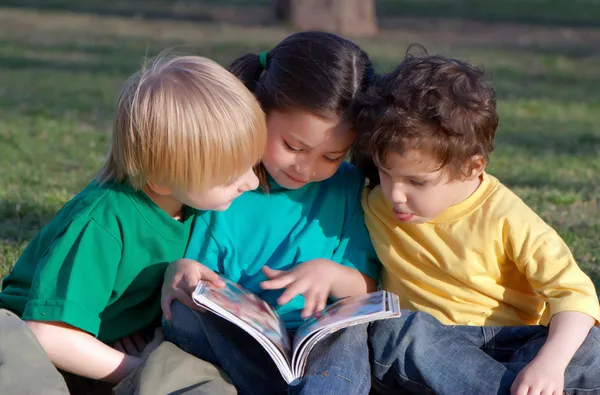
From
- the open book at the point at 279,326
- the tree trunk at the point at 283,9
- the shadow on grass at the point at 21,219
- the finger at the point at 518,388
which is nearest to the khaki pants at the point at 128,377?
the open book at the point at 279,326

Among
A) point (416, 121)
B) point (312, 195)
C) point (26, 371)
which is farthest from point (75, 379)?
point (416, 121)

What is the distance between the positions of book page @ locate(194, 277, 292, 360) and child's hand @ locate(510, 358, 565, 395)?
694 millimetres

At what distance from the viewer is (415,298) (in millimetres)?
3283

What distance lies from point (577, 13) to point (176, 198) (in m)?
16.6

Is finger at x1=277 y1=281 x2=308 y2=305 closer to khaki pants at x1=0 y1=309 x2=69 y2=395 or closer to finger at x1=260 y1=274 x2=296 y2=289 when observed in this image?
finger at x1=260 y1=274 x2=296 y2=289

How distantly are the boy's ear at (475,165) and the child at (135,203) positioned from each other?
2.22 ft

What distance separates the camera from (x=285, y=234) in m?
3.38

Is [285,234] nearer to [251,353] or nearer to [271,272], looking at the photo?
[271,272]

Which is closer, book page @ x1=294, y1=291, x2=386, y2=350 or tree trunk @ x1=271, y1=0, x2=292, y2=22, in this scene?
book page @ x1=294, y1=291, x2=386, y2=350

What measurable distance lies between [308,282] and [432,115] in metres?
0.66

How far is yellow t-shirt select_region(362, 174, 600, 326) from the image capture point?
9.96ft

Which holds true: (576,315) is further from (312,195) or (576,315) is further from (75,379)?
(75,379)

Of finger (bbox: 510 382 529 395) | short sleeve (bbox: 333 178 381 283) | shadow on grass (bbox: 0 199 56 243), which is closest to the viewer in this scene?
finger (bbox: 510 382 529 395)

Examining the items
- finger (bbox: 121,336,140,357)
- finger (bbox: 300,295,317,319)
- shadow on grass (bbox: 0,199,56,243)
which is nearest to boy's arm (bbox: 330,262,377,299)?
finger (bbox: 300,295,317,319)
